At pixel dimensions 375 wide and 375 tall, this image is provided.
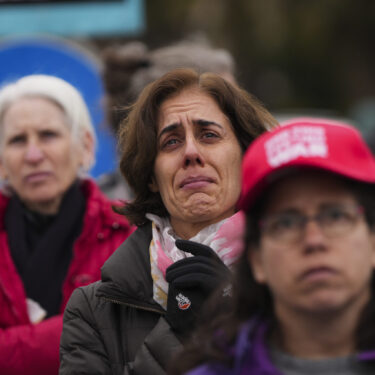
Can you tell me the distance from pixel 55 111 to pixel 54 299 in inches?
39.8

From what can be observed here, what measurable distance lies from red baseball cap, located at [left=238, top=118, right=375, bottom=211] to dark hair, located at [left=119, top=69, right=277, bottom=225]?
3.50 feet

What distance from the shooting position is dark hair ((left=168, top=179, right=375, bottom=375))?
2.63m

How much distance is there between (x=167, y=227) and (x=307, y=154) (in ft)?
4.16

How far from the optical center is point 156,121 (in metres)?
3.78

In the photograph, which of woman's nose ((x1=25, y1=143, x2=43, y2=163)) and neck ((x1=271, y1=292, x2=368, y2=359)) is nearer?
neck ((x1=271, y1=292, x2=368, y2=359))

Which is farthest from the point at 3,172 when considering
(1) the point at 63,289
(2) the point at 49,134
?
(1) the point at 63,289

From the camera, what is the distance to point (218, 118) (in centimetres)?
371

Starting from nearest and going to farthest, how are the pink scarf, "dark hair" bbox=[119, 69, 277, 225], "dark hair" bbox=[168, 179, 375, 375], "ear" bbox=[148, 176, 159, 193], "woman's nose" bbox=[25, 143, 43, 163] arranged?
1. "dark hair" bbox=[168, 179, 375, 375]
2. the pink scarf
3. "dark hair" bbox=[119, 69, 277, 225]
4. "ear" bbox=[148, 176, 159, 193]
5. "woman's nose" bbox=[25, 143, 43, 163]

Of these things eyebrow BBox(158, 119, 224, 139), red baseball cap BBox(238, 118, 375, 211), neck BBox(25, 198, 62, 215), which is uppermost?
neck BBox(25, 198, 62, 215)

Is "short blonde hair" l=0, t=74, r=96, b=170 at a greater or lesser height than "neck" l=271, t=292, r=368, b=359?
greater

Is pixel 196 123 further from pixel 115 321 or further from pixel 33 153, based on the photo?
pixel 33 153

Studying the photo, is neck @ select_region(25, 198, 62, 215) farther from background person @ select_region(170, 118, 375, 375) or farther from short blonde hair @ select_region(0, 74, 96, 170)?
background person @ select_region(170, 118, 375, 375)

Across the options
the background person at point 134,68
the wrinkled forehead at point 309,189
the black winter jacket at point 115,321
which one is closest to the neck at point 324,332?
the wrinkled forehead at point 309,189

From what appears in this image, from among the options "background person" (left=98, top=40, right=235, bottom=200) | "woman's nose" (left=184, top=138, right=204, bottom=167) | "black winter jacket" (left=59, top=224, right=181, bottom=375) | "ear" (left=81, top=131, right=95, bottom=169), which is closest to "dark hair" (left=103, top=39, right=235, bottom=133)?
"background person" (left=98, top=40, right=235, bottom=200)
